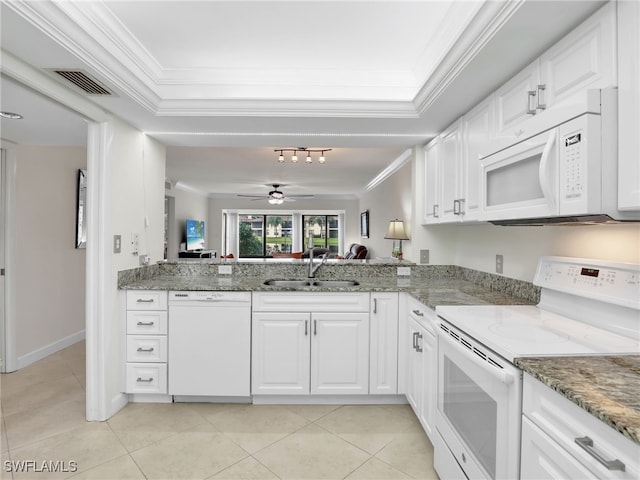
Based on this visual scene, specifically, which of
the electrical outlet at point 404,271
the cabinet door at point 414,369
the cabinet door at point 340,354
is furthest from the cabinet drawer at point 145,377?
the electrical outlet at point 404,271

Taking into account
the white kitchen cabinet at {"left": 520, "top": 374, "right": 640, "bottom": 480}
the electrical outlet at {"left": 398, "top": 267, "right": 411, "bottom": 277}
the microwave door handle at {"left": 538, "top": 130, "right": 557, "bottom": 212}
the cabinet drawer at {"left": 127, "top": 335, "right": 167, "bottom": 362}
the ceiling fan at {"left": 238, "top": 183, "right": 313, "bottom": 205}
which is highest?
Answer: the ceiling fan at {"left": 238, "top": 183, "right": 313, "bottom": 205}

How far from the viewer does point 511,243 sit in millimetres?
2293

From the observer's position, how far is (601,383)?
99 cm

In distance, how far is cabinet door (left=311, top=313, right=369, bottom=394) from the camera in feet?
8.38

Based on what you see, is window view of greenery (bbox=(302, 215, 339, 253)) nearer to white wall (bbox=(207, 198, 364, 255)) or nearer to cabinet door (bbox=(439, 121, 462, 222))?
white wall (bbox=(207, 198, 364, 255))

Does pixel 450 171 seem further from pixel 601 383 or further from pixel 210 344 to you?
pixel 210 344

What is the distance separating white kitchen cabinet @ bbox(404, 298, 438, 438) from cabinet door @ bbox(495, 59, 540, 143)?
102 centimetres

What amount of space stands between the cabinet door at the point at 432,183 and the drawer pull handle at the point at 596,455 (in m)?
1.96

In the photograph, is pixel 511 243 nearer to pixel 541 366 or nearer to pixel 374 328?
pixel 374 328

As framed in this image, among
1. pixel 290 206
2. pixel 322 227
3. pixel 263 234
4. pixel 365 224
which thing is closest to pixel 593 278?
pixel 365 224

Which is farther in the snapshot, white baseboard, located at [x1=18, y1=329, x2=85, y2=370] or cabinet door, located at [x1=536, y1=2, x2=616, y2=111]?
white baseboard, located at [x1=18, y1=329, x2=85, y2=370]

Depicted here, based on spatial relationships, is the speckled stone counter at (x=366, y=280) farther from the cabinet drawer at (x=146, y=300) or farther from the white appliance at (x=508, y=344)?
the white appliance at (x=508, y=344)

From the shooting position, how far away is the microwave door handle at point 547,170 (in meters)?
1.32

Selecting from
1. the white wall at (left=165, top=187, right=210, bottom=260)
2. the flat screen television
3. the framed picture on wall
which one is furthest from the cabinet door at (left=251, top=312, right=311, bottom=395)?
the flat screen television
